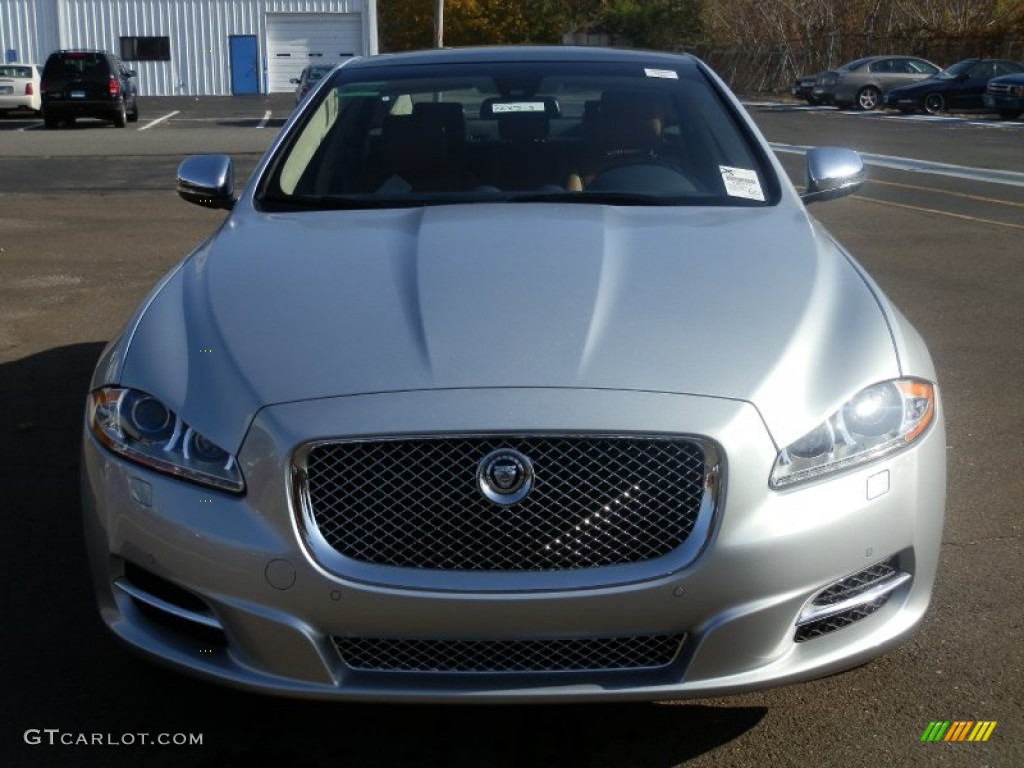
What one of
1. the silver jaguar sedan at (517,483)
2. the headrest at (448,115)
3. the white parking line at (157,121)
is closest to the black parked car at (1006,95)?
the white parking line at (157,121)

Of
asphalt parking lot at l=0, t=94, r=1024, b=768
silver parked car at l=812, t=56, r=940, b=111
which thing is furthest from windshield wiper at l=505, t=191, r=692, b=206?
silver parked car at l=812, t=56, r=940, b=111

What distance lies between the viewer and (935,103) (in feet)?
116

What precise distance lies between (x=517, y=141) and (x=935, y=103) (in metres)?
32.8

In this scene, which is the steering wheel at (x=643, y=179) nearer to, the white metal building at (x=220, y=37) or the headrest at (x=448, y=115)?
the headrest at (x=448, y=115)

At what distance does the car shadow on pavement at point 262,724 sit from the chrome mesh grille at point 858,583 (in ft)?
1.66

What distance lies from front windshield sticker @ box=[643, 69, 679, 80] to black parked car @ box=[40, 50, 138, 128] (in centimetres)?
2799

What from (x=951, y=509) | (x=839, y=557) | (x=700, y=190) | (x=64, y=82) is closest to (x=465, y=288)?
(x=839, y=557)

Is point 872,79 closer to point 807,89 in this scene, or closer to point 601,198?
point 807,89

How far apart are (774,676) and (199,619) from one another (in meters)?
1.22

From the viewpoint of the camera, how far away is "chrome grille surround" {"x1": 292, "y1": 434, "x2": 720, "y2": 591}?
2.96m

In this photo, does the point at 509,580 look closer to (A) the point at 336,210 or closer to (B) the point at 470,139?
(A) the point at 336,210

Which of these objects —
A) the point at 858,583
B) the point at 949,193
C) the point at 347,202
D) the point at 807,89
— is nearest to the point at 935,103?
the point at 807,89

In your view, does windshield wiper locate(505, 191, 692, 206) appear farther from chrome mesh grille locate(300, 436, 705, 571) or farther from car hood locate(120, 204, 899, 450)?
chrome mesh grille locate(300, 436, 705, 571)

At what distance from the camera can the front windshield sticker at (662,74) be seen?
5156 mm
